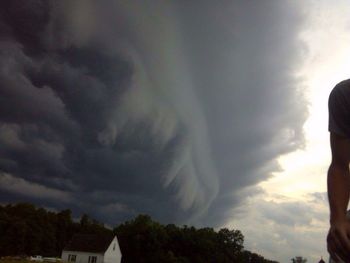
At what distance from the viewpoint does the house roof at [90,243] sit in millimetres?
102562

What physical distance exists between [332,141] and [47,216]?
147 m

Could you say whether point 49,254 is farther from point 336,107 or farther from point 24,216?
point 336,107

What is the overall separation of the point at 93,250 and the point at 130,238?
15.7m

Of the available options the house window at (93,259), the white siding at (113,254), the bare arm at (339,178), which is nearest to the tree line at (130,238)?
the white siding at (113,254)

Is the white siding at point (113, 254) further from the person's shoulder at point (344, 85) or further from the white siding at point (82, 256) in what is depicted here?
the person's shoulder at point (344, 85)

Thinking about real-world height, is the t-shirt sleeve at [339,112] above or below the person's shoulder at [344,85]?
below

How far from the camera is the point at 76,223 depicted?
149 m

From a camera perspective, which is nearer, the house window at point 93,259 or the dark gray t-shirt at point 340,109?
the dark gray t-shirt at point 340,109

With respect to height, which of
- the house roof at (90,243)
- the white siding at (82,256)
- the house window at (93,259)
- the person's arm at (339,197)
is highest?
the house roof at (90,243)

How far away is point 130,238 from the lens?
11625 centimetres

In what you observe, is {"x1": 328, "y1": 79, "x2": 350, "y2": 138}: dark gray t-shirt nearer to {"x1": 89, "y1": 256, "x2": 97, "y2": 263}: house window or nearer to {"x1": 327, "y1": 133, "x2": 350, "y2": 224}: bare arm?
{"x1": 327, "y1": 133, "x2": 350, "y2": 224}: bare arm

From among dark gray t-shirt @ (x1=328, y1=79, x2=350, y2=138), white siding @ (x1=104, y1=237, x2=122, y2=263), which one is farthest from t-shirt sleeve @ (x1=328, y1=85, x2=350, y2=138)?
white siding @ (x1=104, y1=237, x2=122, y2=263)

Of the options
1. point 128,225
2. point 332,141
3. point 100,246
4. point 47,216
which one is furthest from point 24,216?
point 332,141

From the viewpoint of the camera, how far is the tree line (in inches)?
4422
